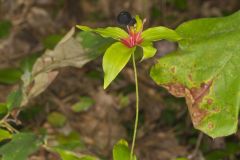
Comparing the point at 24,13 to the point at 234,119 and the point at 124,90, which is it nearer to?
the point at 124,90

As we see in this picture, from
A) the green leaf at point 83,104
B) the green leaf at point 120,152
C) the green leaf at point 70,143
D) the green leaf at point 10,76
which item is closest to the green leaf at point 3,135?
the green leaf at point 70,143

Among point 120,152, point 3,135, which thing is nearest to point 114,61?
point 120,152

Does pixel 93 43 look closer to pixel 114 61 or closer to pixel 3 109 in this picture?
pixel 3 109

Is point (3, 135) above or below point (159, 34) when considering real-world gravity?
below

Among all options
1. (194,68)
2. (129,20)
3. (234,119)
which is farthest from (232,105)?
(129,20)

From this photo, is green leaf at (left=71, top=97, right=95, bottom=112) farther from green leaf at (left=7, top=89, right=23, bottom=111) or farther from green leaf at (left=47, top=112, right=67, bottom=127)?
green leaf at (left=7, top=89, right=23, bottom=111)
